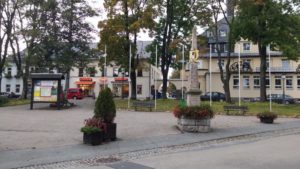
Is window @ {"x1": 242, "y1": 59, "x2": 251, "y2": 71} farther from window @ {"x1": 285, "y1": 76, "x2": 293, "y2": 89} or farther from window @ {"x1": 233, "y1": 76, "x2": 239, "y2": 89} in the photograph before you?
window @ {"x1": 285, "y1": 76, "x2": 293, "y2": 89}

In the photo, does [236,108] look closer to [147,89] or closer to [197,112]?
[197,112]

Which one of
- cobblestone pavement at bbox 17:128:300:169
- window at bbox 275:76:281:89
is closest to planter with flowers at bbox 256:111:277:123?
cobblestone pavement at bbox 17:128:300:169

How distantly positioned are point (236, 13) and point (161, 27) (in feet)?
26.4

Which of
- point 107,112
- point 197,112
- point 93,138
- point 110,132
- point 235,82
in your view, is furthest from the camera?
point 235,82

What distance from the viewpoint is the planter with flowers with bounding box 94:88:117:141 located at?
14391 millimetres

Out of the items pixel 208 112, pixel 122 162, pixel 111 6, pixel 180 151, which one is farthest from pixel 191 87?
pixel 111 6

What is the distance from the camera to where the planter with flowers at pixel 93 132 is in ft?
44.3

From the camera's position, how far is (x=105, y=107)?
48.1 ft

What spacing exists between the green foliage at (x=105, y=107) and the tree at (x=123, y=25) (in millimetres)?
25182

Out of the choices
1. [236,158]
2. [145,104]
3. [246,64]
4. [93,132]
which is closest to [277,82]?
[246,64]

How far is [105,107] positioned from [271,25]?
2851 cm

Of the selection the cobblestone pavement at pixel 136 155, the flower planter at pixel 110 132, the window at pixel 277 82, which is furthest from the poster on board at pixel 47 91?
the window at pixel 277 82

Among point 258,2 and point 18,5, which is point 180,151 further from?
point 18,5

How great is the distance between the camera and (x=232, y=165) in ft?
33.4
